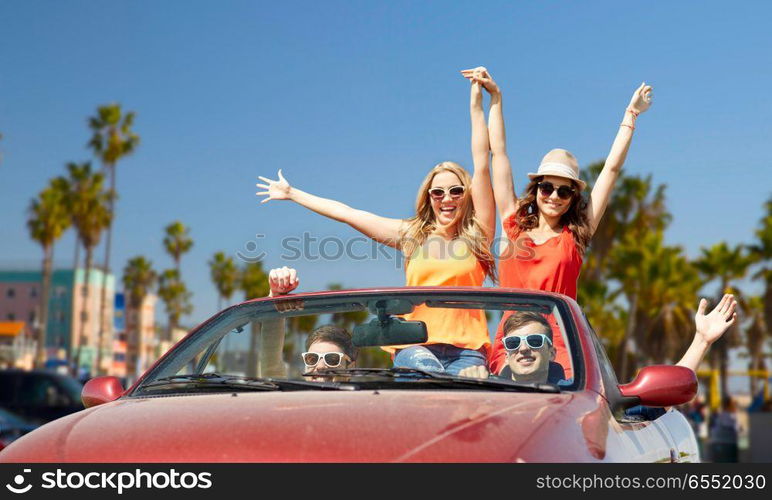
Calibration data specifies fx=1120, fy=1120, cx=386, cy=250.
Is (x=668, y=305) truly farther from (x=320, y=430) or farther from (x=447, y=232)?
(x=320, y=430)

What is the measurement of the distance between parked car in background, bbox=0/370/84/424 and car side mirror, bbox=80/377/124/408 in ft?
40.7

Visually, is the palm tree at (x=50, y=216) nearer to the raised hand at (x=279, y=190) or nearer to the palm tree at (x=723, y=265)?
the palm tree at (x=723, y=265)

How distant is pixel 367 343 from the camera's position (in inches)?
181

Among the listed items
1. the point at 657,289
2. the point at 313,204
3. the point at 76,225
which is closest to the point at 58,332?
the point at 76,225

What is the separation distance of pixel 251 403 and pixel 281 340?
1.76 m

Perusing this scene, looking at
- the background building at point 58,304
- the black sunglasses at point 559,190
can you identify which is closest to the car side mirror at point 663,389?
the black sunglasses at point 559,190

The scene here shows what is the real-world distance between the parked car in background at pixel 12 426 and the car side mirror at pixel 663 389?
10268mm

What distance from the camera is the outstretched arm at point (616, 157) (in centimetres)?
611

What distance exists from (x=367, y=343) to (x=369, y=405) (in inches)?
53.1

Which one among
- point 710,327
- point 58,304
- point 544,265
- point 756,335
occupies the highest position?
point 58,304

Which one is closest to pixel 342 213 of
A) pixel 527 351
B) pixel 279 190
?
pixel 279 190

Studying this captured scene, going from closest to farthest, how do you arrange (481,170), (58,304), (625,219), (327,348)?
(327,348) < (481,170) < (625,219) < (58,304)

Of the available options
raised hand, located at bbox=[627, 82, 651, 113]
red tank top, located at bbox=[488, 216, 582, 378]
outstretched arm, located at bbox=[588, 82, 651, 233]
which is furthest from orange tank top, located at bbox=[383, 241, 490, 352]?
raised hand, located at bbox=[627, 82, 651, 113]
